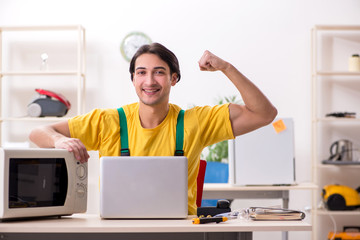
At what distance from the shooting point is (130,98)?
16.6 ft

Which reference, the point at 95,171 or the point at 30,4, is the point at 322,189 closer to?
the point at 95,171

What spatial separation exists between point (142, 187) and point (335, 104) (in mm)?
3746

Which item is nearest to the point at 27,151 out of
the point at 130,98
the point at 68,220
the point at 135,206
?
the point at 68,220

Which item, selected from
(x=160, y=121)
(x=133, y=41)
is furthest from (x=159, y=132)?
(x=133, y=41)

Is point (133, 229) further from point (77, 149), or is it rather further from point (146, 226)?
point (77, 149)

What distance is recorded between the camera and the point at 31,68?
510cm

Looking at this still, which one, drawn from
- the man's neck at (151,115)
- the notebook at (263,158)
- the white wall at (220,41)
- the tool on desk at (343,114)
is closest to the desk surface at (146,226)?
the man's neck at (151,115)

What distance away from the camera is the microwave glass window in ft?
5.51

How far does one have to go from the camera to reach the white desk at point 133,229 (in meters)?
1.55

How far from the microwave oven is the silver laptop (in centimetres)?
18

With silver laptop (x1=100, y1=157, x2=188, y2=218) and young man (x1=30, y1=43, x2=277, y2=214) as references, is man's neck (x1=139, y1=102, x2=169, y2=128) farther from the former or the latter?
silver laptop (x1=100, y1=157, x2=188, y2=218)

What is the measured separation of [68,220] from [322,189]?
141 inches

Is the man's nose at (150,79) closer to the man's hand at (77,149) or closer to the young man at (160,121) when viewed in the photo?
the young man at (160,121)

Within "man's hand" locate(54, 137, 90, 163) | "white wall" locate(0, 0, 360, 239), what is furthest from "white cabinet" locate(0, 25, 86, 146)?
"man's hand" locate(54, 137, 90, 163)
